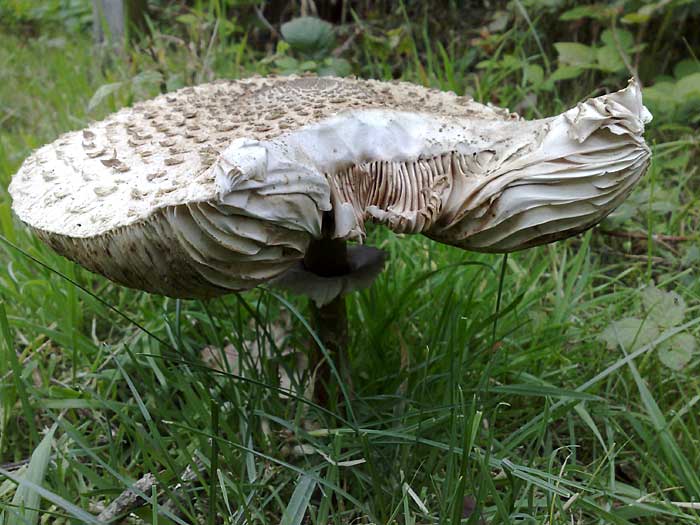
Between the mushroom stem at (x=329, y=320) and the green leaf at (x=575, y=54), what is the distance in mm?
1821

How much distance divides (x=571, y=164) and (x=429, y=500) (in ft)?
2.84

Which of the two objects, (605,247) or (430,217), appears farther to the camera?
(605,247)

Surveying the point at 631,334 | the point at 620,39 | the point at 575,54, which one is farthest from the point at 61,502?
the point at 620,39

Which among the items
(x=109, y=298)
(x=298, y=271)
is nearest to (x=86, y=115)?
(x=109, y=298)

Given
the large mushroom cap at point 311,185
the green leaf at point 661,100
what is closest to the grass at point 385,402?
the green leaf at point 661,100

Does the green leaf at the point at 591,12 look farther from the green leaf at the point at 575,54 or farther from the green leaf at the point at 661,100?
the green leaf at the point at 661,100

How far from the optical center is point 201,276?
1.04 meters

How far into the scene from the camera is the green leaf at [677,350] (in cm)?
169

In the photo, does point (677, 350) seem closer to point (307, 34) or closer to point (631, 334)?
point (631, 334)

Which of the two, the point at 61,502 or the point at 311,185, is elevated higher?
the point at 311,185

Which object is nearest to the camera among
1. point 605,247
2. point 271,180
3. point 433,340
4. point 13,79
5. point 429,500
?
point 271,180

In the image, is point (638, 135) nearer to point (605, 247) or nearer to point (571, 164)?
point (571, 164)

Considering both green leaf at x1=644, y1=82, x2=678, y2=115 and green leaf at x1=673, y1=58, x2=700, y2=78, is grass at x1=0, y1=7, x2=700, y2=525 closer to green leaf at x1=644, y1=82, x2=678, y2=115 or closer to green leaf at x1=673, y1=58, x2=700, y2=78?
green leaf at x1=644, y1=82, x2=678, y2=115

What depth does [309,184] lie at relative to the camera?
3.30 ft
